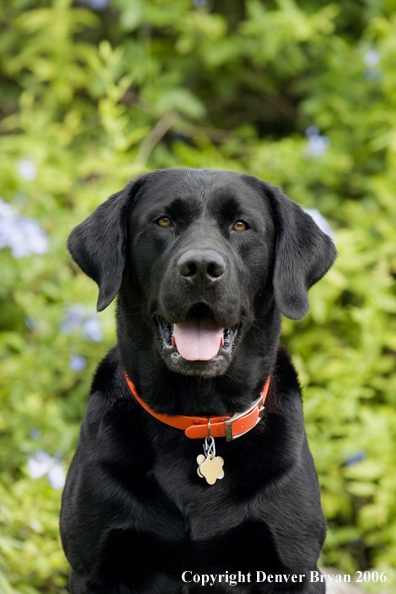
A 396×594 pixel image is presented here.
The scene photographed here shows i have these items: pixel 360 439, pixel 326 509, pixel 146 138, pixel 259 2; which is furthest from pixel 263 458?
pixel 259 2

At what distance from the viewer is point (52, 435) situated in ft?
12.0

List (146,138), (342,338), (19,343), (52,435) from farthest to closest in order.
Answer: (146,138) < (342,338) < (19,343) < (52,435)

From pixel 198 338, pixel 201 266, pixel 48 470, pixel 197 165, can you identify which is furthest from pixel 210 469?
pixel 197 165

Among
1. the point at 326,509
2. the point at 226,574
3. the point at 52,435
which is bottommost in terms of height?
the point at 326,509

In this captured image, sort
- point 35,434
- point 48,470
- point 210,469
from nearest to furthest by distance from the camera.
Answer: point 210,469, point 48,470, point 35,434

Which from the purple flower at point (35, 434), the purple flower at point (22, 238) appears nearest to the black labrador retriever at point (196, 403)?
the purple flower at point (35, 434)

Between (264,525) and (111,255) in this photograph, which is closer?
(264,525)

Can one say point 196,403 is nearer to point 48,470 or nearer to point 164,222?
point 164,222

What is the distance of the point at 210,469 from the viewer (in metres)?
2.33

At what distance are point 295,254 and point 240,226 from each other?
0.73 feet

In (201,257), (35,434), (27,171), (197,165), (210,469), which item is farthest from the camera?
(197,165)

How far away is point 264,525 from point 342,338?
2375mm

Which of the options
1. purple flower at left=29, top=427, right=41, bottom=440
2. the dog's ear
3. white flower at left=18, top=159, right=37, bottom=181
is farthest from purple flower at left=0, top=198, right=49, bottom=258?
the dog's ear

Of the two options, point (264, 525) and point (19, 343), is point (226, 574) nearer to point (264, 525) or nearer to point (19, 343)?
point (264, 525)
